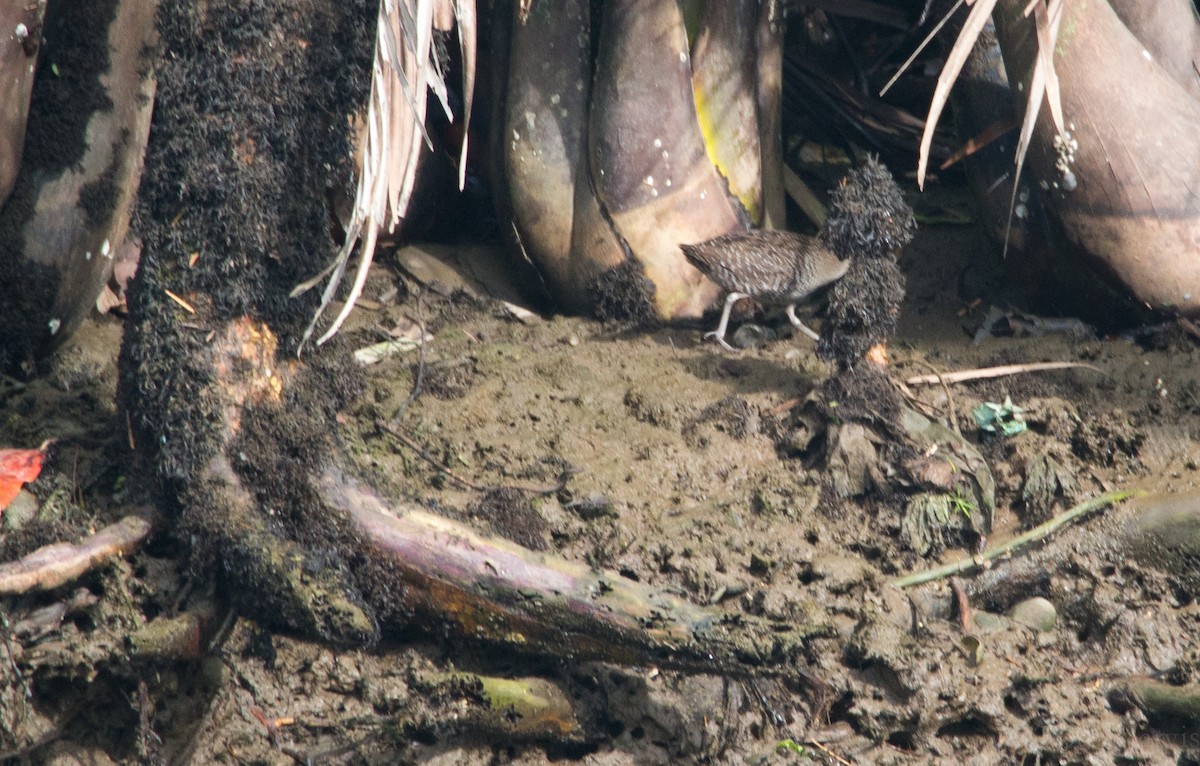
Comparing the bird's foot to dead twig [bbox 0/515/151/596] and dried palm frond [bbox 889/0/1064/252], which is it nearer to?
dried palm frond [bbox 889/0/1064/252]

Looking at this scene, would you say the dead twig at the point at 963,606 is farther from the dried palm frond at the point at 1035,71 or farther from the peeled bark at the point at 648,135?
the peeled bark at the point at 648,135

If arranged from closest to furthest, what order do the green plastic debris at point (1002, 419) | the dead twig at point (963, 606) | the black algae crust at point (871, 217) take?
the dead twig at point (963, 606) < the green plastic debris at point (1002, 419) < the black algae crust at point (871, 217)

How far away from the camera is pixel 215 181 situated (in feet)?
11.3

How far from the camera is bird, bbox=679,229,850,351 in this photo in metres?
4.86

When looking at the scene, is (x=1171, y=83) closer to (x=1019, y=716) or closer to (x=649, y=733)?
(x=1019, y=716)

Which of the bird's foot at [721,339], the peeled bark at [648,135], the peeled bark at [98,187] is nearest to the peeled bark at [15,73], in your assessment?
the peeled bark at [98,187]

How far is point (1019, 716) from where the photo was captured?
12.1 ft

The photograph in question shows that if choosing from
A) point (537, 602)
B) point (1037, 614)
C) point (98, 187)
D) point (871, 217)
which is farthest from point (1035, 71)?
point (98, 187)

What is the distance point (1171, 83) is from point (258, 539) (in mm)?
3889

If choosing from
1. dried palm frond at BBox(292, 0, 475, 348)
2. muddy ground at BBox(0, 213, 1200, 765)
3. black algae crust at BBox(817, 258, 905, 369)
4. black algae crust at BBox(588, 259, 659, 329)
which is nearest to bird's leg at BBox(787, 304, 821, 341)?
muddy ground at BBox(0, 213, 1200, 765)

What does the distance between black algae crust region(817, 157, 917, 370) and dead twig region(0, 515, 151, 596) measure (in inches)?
96.9

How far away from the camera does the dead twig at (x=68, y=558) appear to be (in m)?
3.28

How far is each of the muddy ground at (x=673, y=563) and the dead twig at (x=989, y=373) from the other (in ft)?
0.12

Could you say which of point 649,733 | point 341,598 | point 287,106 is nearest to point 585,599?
point 649,733
